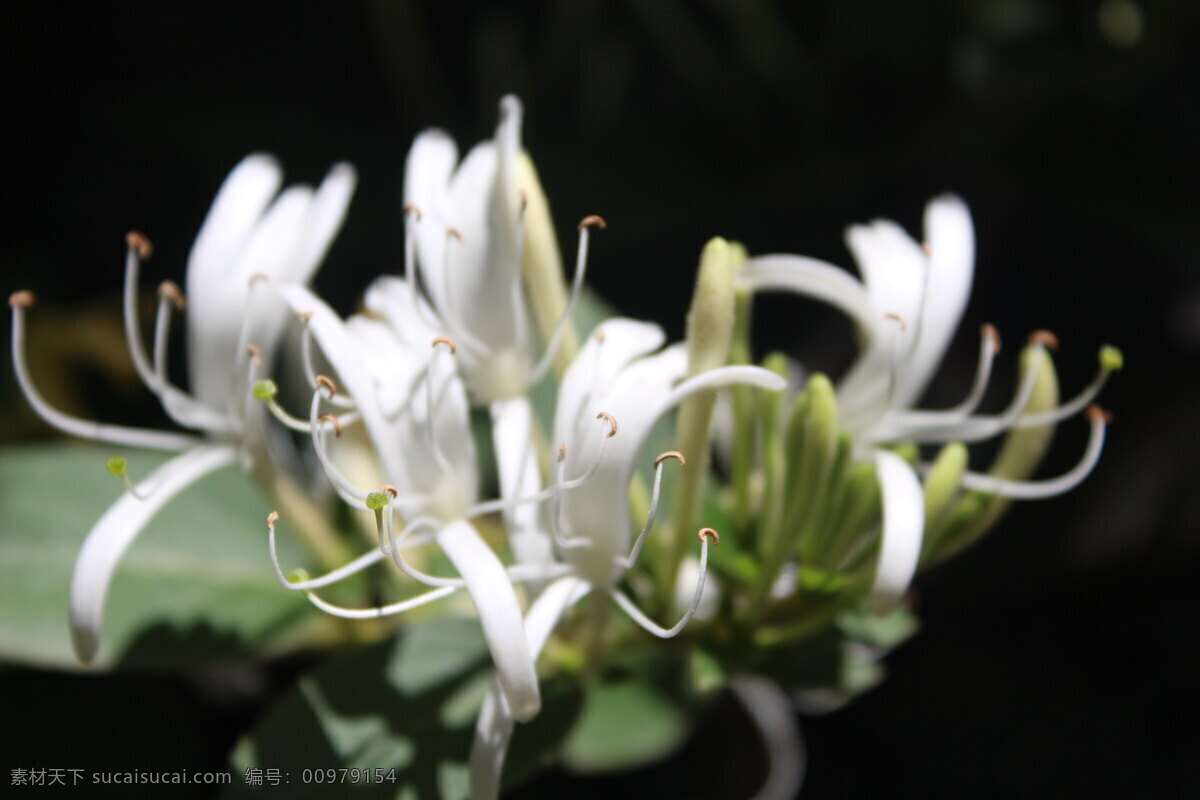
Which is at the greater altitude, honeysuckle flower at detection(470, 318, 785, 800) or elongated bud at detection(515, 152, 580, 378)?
elongated bud at detection(515, 152, 580, 378)

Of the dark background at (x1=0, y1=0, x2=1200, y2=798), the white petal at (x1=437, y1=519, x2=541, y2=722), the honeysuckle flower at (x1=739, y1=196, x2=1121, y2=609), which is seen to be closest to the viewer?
the white petal at (x1=437, y1=519, x2=541, y2=722)

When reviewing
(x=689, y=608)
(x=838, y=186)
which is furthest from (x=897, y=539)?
(x=838, y=186)

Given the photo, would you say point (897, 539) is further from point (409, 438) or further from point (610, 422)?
point (409, 438)

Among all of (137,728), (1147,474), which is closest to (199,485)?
(137,728)

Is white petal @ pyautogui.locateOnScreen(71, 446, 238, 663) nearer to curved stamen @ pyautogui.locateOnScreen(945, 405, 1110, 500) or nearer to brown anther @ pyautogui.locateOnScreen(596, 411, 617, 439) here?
brown anther @ pyautogui.locateOnScreen(596, 411, 617, 439)

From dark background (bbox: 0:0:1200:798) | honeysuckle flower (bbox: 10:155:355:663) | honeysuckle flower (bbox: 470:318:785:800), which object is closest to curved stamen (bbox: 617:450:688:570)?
honeysuckle flower (bbox: 470:318:785:800)

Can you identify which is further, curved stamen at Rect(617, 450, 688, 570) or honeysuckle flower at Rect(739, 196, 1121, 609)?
honeysuckle flower at Rect(739, 196, 1121, 609)

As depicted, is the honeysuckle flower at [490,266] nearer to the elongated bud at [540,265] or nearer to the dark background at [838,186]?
the elongated bud at [540,265]
